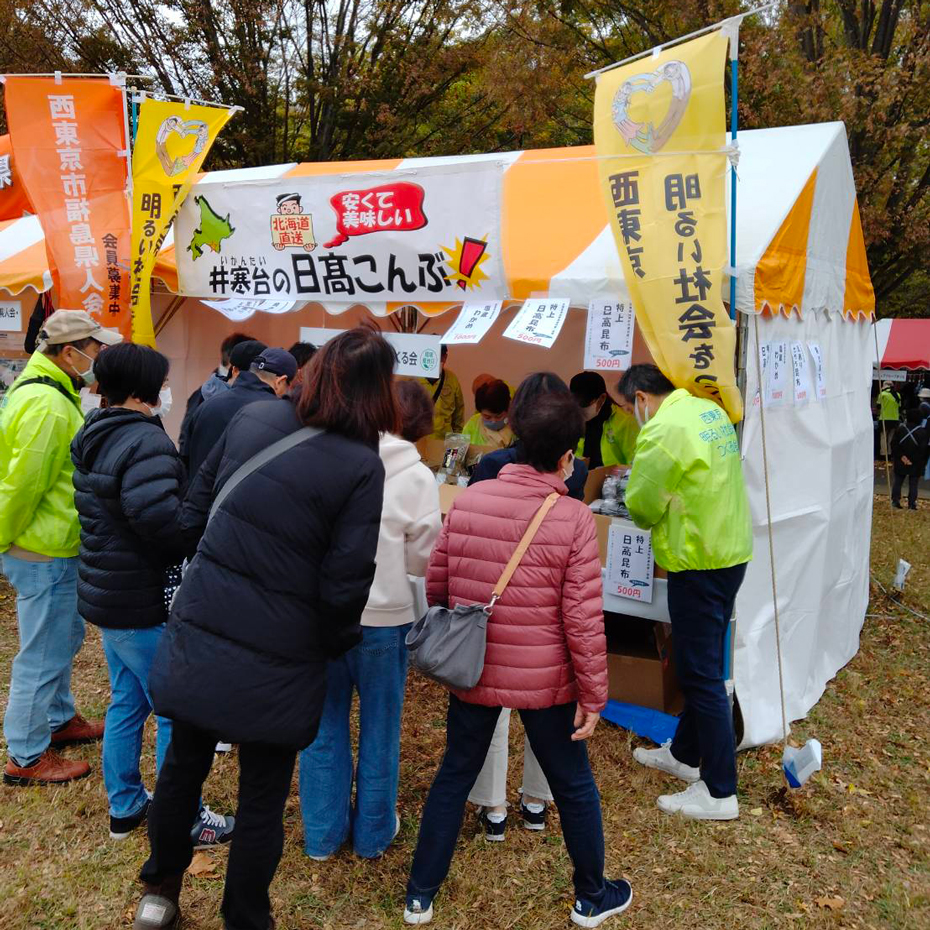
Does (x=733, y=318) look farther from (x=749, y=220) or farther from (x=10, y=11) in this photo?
(x=10, y=11)

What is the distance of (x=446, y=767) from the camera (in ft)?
8.13

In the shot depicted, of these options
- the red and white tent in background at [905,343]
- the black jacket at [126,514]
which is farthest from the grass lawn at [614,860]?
the red and white tent in background at [905,343]

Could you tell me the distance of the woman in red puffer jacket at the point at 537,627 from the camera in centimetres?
231

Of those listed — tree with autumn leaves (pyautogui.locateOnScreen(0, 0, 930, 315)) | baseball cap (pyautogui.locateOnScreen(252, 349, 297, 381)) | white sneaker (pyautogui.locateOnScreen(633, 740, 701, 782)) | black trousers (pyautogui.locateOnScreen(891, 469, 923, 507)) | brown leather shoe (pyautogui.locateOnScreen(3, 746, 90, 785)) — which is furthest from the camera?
black trousers (pyautogui.locateOnScreen(891, 469, 923, 507))

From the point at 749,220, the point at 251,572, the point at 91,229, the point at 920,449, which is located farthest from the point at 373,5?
the point at 251,572

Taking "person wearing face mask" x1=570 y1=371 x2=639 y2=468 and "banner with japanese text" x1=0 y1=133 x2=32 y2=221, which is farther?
"banner with japanese text" x1=0 y1=133 x2=32 y2=221

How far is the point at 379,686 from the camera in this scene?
8.89ft

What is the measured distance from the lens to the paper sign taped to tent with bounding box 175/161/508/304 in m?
4.43

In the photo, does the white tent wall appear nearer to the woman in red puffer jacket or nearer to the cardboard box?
the cardboard box

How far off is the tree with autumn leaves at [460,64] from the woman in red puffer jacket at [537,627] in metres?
7.59

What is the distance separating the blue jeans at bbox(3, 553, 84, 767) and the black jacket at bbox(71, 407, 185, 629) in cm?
52

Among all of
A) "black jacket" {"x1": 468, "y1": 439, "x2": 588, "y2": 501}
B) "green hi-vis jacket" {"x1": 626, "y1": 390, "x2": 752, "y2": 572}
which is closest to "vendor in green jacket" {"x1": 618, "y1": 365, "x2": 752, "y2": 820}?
"green hi-vis jacket" {"x1": 626, "y1": 390, "x2": 752, "y2": 572}

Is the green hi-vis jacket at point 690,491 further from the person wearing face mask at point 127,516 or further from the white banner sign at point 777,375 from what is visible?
the person wearing face mask at point 127,516

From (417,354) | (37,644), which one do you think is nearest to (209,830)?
(37,644)
